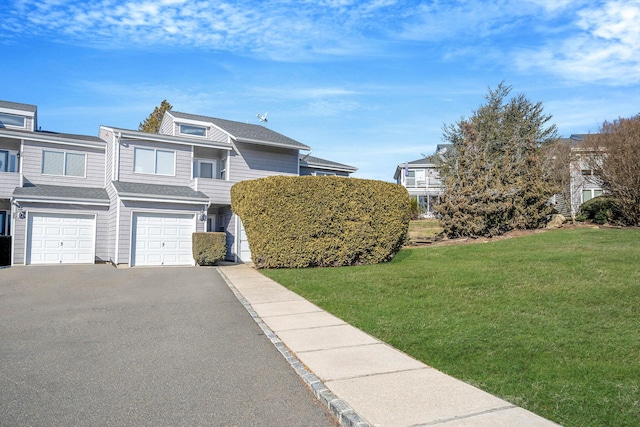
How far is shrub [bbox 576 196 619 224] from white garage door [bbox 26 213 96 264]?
73.8 feet

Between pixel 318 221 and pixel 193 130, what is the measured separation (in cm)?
1277

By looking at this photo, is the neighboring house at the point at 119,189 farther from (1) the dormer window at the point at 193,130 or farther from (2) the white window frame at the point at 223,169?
(1) the dormer window at the point at 193,130

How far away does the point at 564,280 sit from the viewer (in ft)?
32.0

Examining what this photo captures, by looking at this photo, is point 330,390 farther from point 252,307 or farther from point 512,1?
point 512,1

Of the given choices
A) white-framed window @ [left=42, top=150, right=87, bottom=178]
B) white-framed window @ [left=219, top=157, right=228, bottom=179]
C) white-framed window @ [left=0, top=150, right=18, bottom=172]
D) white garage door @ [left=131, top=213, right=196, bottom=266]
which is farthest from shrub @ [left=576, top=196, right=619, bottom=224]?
white-framed window @ [left=0, top=150, right=18, bottom=172]

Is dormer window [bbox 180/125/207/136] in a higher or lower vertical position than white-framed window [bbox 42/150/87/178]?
higher

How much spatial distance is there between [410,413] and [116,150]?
19.8 metres

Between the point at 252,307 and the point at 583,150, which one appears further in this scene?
the point at 583,150

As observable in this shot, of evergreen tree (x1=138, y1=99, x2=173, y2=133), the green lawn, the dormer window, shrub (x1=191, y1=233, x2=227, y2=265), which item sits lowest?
the green lawn

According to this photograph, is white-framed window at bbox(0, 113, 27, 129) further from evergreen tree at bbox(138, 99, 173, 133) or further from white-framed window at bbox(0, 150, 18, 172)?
evergreen tree at bbox(138, 99, 173, 133)

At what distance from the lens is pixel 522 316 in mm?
7238

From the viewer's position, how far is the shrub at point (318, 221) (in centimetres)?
1519

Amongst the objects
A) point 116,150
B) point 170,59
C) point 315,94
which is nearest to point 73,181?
point 116,150

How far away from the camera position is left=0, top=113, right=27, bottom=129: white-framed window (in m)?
22.6
